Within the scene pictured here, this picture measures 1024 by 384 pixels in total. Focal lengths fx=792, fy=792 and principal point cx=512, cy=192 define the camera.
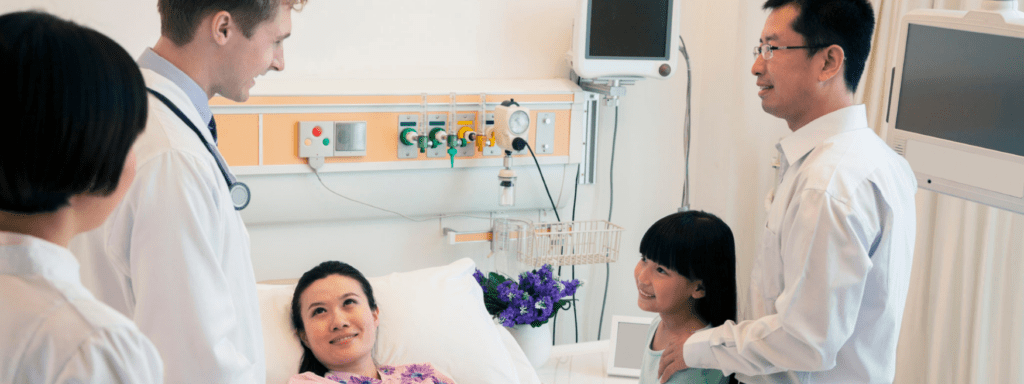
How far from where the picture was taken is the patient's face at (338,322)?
1831 millimetres

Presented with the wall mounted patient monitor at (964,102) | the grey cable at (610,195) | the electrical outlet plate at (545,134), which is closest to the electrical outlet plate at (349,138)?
the electrical outlet plate at (545,134)

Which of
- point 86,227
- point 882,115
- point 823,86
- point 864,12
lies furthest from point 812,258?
point 882,115

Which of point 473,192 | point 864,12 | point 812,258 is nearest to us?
point 812,258

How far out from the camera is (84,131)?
2.14ft

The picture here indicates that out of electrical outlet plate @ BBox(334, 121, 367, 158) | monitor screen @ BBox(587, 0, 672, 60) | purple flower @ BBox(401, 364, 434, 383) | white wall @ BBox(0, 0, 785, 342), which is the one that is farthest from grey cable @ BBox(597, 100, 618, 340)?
purple flower @ BBox(401, 364, 434, 383)

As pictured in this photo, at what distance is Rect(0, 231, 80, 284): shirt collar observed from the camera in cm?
67

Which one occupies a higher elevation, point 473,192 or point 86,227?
point 86,227

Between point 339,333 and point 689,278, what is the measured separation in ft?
2.65

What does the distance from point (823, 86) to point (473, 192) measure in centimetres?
124

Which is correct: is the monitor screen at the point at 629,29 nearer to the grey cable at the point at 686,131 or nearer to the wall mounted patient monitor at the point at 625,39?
the wall mounted patient monitor at the point at 625,39

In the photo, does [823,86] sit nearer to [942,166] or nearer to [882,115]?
[942,166]

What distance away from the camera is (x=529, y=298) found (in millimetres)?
2250

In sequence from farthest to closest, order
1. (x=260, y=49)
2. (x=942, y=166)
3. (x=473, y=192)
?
(x=473, y=192), (x=942, y=166), (x=260, y=49)

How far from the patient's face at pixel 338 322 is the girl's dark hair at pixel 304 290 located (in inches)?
0.6
